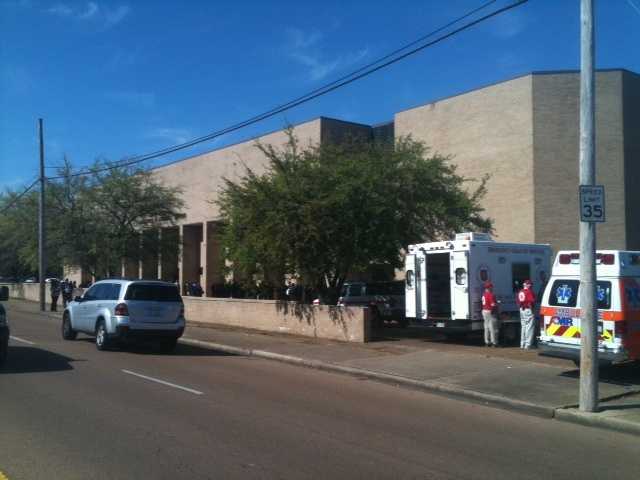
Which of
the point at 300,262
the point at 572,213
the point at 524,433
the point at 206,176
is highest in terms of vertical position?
the point at 206,176

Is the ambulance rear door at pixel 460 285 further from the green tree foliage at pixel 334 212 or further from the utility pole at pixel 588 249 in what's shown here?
the utility pole at pixel 588 249

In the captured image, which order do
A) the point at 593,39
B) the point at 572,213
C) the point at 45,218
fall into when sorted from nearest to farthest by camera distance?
the point at 593,39
the point at 572,213
the point at 45,218

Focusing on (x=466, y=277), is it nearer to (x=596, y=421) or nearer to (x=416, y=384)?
(x=416, y=384)

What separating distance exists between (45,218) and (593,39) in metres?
31.7

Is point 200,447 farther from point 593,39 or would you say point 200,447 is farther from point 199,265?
point 199,265

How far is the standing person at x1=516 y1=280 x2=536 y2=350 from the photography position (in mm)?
16531

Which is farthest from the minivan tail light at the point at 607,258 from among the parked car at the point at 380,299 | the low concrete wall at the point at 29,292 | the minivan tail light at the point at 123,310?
the low concrete wall at the point at 29,292

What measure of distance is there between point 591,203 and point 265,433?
5931mm

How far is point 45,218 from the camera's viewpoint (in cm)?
3525

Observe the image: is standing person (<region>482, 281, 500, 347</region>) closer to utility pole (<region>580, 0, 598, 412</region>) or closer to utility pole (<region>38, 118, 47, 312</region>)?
utility pole (<region>580, 0, 598, 412</region>)

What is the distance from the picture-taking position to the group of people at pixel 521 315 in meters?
16.6

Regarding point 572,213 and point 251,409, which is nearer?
point 251,409

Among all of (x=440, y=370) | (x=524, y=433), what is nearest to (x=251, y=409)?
(x=524, y=433)

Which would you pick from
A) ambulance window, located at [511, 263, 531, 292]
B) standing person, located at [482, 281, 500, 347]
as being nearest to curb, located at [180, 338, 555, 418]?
standing person, located at [482, 281, 500, 347]
